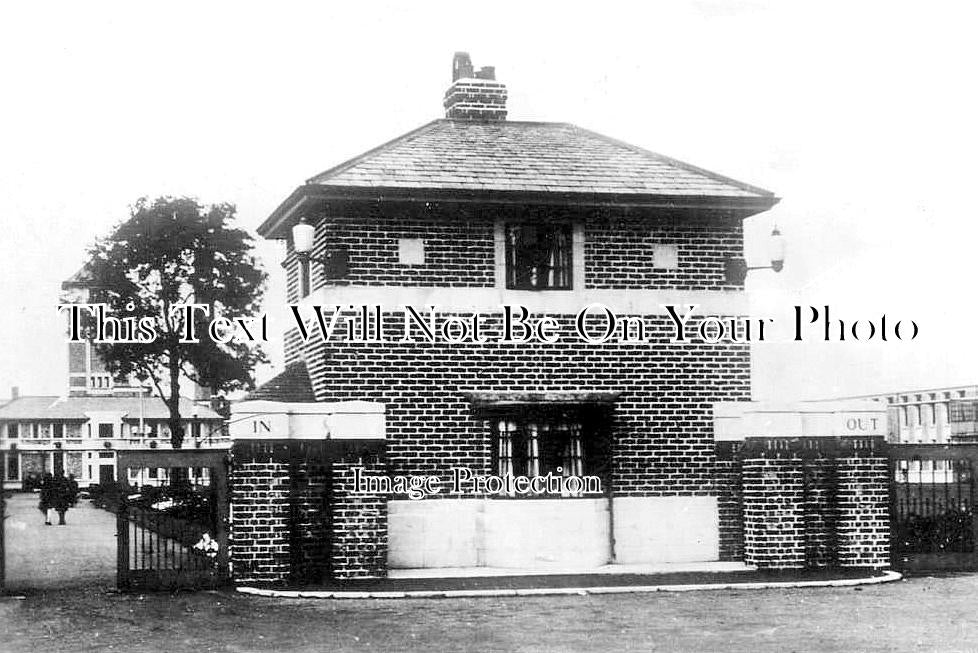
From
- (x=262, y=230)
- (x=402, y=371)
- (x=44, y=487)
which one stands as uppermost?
(x=262, y=230)

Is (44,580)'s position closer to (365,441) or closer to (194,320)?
(365,441)

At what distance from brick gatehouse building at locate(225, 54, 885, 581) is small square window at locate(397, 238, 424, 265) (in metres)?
0.02

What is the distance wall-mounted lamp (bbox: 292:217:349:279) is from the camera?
1906 cm

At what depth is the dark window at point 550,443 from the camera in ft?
64.6

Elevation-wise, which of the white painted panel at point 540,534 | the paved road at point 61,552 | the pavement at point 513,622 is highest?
the white painted panel at point 540,534

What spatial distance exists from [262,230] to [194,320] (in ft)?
79.6

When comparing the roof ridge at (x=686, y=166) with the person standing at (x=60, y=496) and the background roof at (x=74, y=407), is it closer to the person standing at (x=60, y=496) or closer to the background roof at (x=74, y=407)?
the person standing at (x=60, y=496)

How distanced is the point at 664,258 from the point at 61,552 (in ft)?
45.4

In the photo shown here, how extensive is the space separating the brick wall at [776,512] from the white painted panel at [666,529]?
3.03 ft

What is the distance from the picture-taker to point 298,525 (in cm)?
1828

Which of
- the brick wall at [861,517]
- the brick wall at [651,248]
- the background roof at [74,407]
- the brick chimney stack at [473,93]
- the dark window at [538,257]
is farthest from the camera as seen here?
the background roof at [74,407]

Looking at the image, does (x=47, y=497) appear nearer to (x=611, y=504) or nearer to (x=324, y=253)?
(x=324, y=253)

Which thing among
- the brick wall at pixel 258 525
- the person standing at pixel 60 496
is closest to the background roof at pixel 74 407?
the person standing at pixel 60 496

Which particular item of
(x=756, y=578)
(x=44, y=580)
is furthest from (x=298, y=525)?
(x=756, y=578)
